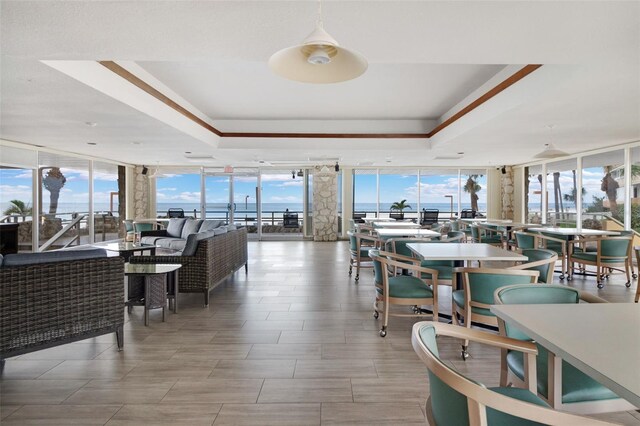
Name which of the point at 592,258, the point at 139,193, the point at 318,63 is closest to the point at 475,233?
the point at 592,258

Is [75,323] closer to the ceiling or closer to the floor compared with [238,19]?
closer to the floor

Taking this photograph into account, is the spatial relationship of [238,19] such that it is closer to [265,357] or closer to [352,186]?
[265,357]

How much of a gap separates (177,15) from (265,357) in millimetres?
Answer: 2666

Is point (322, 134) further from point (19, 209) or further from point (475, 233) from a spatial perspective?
point (19, 209)

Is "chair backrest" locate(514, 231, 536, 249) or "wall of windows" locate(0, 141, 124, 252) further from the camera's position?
"wall of windows" locate(0, 141, 124, 252)

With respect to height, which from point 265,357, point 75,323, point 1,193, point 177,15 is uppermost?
point 177,15

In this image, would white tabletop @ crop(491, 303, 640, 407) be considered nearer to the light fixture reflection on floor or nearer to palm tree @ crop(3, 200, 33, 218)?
the light fixture reflection on floor

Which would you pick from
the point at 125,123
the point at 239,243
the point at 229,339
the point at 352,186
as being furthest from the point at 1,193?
the point at 352,186

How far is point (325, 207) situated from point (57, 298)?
31.9ft

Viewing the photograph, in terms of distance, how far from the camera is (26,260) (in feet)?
8.98

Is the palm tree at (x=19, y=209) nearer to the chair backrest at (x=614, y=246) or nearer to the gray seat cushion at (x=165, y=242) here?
the gray seat cushion at (x=165, y=242)

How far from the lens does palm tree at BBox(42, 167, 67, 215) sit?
28.5ft

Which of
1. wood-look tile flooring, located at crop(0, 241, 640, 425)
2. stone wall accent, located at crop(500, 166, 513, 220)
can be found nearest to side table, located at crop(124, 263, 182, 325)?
wood-look tile flooring, located at crop(0, 241, 640, 425)

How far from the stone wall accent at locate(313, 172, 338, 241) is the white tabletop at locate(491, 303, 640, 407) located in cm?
1050
